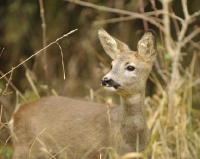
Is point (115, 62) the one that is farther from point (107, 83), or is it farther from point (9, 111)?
point (9, 111)

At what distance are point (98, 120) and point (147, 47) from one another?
84 cm

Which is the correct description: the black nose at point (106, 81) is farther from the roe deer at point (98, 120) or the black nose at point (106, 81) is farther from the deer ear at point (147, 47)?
the deer ear at point (147, 47)

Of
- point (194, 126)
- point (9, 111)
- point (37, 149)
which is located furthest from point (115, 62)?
point (9, 111)

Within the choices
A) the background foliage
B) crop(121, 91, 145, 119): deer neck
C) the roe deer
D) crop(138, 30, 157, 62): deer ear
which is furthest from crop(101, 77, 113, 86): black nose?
the background foliage

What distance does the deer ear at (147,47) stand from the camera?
587 centimetres

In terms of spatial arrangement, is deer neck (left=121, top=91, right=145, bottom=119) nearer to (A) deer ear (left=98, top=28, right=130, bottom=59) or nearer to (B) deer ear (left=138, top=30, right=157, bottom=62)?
(B) deer ear (left=138, top=30, right=157, bottom=62)

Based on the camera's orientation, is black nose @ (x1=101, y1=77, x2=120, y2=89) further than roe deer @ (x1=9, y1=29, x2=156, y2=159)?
No

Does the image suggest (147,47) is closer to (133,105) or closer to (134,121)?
(133,105)

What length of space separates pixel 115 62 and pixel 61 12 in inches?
190

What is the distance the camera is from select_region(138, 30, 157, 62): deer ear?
A: 5.87 metres

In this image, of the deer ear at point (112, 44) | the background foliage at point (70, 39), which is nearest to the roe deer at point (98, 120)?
the deer ear at point (112, 44)

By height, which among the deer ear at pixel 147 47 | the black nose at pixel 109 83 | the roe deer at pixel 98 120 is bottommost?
the roe deer at pixel 98 120

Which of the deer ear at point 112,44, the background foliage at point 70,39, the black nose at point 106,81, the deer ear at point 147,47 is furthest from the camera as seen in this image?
the background foliage at point 70,39

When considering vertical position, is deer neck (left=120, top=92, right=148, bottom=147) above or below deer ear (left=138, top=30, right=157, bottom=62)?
below
